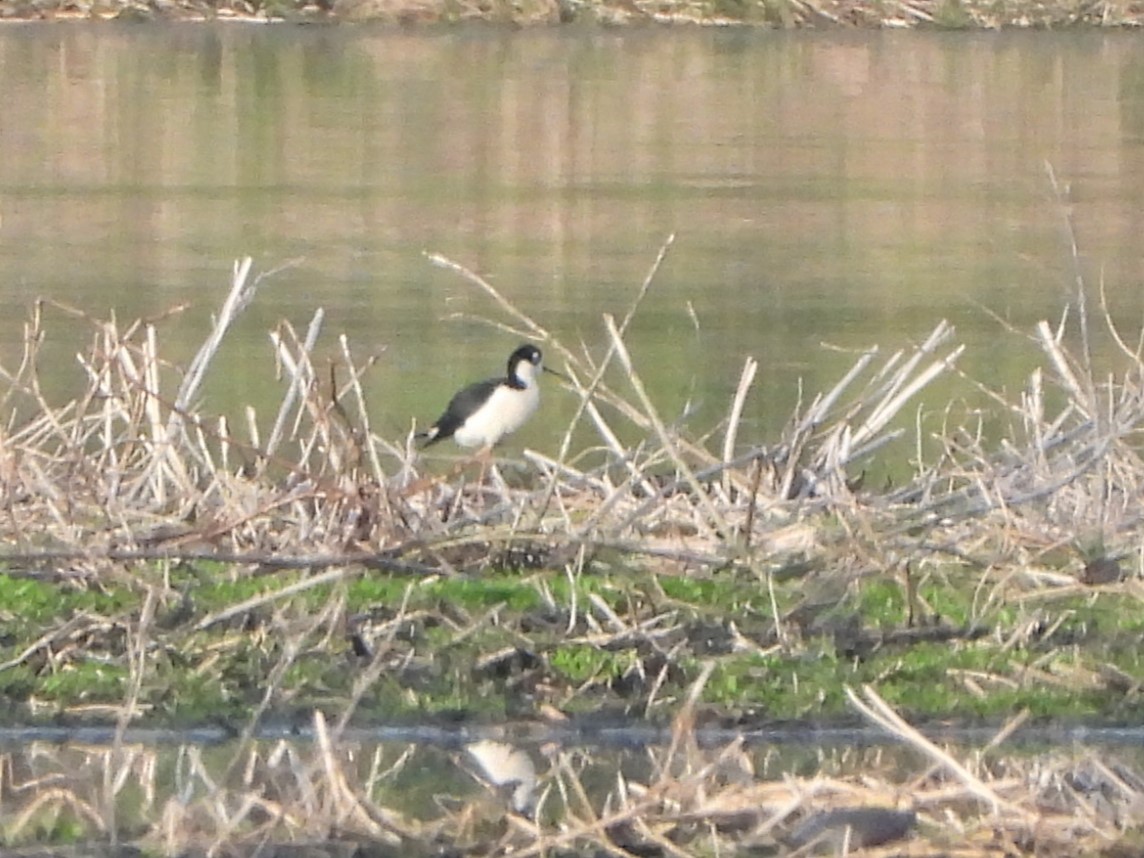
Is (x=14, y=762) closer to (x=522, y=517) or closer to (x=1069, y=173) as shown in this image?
(x=522, y=517)

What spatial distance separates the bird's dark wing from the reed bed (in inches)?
44.7

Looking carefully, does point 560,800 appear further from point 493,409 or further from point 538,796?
point 493,409

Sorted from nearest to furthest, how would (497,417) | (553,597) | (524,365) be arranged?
(553,597), (497,417), (524,365)

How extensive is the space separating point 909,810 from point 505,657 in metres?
1.41

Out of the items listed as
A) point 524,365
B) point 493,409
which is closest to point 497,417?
point 493,409

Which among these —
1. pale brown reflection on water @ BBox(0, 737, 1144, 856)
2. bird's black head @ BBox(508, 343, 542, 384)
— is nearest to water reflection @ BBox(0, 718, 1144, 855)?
pale brown reflection on water @ BBox(0, 737, 1144, 856)

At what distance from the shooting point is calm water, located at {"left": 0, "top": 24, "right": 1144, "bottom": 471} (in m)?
15.4

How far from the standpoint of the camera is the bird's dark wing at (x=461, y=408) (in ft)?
34.2

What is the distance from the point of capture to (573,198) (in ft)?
74.7

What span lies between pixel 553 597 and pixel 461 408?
3.22 m

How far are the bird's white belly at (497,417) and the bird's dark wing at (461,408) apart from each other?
0.03m

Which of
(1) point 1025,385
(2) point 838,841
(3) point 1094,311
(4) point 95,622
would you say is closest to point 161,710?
(4) point 95,622

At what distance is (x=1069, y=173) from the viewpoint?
2477cm

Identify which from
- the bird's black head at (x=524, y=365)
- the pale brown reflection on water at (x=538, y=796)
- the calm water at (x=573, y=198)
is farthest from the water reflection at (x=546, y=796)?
the bird's black head at (x=524, y=365)
